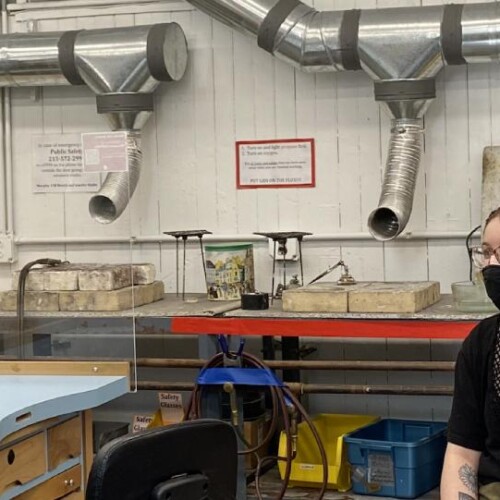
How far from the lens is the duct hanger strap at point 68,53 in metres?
3.92

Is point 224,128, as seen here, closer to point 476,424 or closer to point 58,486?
point 58,486

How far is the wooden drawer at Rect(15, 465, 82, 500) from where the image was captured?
6.79ft

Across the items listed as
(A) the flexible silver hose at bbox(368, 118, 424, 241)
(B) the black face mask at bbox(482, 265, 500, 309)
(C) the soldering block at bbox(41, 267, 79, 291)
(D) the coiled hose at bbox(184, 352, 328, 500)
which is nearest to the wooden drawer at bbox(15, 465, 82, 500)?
(C) the soldering block at bbox(41, 267, 79, 291)

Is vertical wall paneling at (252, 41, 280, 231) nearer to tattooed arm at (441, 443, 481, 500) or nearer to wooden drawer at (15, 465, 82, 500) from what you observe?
wooden drawer at (15, 465, 82, 500)

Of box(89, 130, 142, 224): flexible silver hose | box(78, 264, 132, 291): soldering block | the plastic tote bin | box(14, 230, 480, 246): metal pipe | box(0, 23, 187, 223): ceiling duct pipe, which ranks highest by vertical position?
box(0, 23, 187, 223): ceiling duct pipe

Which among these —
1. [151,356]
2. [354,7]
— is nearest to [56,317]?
[151,356]

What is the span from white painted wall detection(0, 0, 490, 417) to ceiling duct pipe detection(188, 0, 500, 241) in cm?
24

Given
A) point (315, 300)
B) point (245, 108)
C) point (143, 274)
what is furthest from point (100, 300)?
point (245, 108)

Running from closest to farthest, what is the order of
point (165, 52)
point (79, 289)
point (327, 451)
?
1. point (79, 289)
2. point (327, 451)
3. point (165, 52)

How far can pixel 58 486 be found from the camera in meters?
2.16

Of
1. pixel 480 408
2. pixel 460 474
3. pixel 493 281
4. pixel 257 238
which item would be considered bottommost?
pixel 460 474

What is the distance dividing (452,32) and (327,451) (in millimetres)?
1641

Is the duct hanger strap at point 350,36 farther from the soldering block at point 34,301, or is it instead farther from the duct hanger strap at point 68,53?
the soldering block at point 34,301

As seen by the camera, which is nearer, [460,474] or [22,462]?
[460,474]
